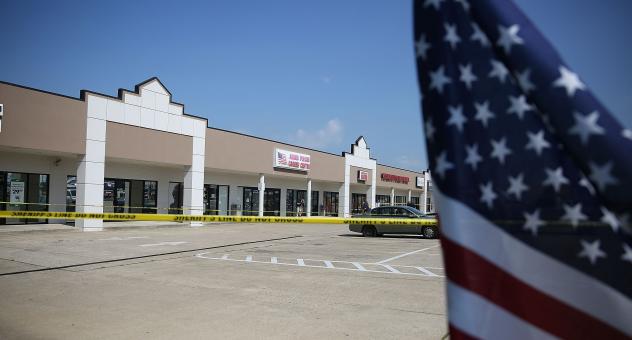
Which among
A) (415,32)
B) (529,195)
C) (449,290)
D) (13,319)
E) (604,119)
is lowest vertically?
(13,319)

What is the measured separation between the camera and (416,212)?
942 inches

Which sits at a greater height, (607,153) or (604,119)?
(604,119)

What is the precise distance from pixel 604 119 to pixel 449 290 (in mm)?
772

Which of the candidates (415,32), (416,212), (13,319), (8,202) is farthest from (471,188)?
(8,202)

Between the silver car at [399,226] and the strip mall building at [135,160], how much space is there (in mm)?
10892

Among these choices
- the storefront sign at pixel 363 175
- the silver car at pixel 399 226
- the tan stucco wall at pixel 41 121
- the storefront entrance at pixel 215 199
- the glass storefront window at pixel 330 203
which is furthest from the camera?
the storefront sign at pixel 363 175

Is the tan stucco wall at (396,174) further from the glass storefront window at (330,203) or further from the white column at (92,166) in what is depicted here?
the white column at (92,166)

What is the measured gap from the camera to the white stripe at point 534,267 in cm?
167

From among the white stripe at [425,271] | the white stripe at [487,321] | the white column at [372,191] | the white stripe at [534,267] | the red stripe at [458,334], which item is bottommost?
the white stripe at [425,271]

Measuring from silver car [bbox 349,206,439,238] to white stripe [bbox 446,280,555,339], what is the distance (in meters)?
21.4

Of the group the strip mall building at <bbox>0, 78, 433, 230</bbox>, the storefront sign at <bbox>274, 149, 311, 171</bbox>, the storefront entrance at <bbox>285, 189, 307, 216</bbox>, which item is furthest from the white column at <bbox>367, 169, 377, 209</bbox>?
the storefront sign at <bbox>274, 149, 311, 171</bbox>

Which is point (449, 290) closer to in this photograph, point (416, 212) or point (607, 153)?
point (607, 153)

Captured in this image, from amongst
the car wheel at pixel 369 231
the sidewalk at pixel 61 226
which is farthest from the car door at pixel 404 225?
the sidewalk at pixel 61 226

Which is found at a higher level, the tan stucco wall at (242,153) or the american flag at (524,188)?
the tan stucco wall at (242,153)
